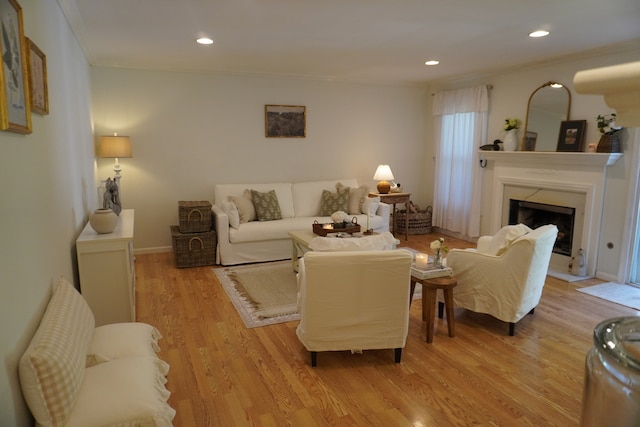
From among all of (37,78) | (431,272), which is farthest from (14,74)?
(431,272)

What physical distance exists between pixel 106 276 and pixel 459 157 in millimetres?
5118

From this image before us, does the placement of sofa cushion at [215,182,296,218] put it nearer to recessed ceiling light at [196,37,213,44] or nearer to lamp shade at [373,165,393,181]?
lamp shade at [373,165,393,181]

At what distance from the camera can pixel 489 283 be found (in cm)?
335

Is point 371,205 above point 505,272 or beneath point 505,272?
above

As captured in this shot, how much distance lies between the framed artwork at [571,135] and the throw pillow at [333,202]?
8.82ft

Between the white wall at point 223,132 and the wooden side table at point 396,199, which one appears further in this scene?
the wooden side table at point 396,199

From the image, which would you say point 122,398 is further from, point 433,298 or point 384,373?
point 433,298

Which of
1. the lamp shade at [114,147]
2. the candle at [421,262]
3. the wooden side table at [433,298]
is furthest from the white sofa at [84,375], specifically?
the lamp shade at [114,147]

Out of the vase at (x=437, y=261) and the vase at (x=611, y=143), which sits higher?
the vase at (x=611, y=143)

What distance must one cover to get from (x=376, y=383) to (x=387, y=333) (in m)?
0.34

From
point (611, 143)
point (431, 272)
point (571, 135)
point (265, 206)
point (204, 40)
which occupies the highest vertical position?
point (204, 40)

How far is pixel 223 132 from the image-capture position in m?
5.81

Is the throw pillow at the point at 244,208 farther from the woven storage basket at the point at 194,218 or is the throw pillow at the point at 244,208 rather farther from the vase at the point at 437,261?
the vase at the point at 437,261

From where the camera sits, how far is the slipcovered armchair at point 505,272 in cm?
318
